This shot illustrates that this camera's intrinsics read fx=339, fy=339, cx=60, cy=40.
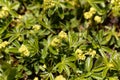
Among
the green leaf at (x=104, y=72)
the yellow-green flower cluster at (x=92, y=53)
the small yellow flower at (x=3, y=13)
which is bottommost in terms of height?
the green leaf at (x=104, y=72)

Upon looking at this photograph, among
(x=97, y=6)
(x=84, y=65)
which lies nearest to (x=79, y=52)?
(x=84, y=65)

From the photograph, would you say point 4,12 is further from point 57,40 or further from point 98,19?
point 98,19

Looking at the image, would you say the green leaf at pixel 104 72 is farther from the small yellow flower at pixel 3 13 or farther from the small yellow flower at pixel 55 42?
the small yellow flower at pixel 3 13

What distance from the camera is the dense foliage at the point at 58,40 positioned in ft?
8.70

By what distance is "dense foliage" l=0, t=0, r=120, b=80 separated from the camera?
265 cm

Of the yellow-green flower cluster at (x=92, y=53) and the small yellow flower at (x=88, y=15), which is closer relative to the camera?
the yellow-green flower cluster at (x=92, y=53)

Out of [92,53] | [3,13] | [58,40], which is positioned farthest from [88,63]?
[3,13]

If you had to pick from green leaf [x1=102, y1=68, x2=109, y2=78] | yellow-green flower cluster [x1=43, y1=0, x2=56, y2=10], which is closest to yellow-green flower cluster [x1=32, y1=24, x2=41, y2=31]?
yellow-green flower cluster [x1=43, y1=0, x2=56, y2=10]

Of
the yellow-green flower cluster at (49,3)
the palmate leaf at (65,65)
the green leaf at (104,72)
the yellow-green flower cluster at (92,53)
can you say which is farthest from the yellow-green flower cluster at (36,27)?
the green leaf at (104,72)

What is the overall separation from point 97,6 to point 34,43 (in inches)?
26.7

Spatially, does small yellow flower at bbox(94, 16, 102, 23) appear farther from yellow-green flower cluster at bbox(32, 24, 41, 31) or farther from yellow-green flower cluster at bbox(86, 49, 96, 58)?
yellow-green flower cluster at bbox(32, 24, 41, 31)

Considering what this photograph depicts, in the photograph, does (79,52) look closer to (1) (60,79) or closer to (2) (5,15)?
(1) (60,79)

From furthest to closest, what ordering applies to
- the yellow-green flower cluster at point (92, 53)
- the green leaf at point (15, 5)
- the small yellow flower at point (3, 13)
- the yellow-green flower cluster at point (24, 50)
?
the green leaf at point (15, 5) → the small yellow flower at point (3, 13) → the yellow-green flower cluster at point (92, 53) → the yellow-green flower cluster at point (24, 50)

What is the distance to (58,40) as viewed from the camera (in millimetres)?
2633
